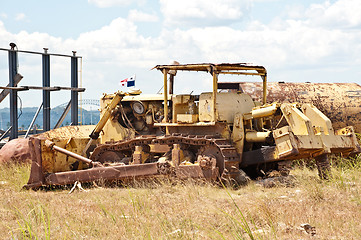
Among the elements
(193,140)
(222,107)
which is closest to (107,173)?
(193,140)

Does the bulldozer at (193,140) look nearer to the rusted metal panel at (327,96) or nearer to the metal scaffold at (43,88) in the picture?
the rusted metal panel at (327,96)

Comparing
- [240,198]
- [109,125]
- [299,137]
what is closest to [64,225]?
[240,198]

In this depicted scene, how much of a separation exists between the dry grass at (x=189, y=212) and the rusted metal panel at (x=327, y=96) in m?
3.90

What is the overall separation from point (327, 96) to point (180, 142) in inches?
239

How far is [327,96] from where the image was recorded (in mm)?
14703

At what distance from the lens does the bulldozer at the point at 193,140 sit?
31.9 feet

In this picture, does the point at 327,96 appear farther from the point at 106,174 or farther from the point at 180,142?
the point at 106,174

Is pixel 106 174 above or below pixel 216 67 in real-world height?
below

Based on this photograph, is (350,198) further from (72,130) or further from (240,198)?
(72,130)

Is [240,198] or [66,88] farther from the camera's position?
[66,88]

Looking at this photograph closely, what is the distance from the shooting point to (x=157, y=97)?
1163 cm

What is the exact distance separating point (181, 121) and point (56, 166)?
310cm

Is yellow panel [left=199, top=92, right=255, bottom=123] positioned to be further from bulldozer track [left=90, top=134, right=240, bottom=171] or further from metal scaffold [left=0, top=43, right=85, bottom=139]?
metal scaffold [left=0, top=43, right=85, bottom=139]

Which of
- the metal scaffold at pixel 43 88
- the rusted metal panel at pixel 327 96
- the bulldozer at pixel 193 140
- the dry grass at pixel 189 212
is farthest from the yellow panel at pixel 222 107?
the metal scaffold at pixel 43 88
